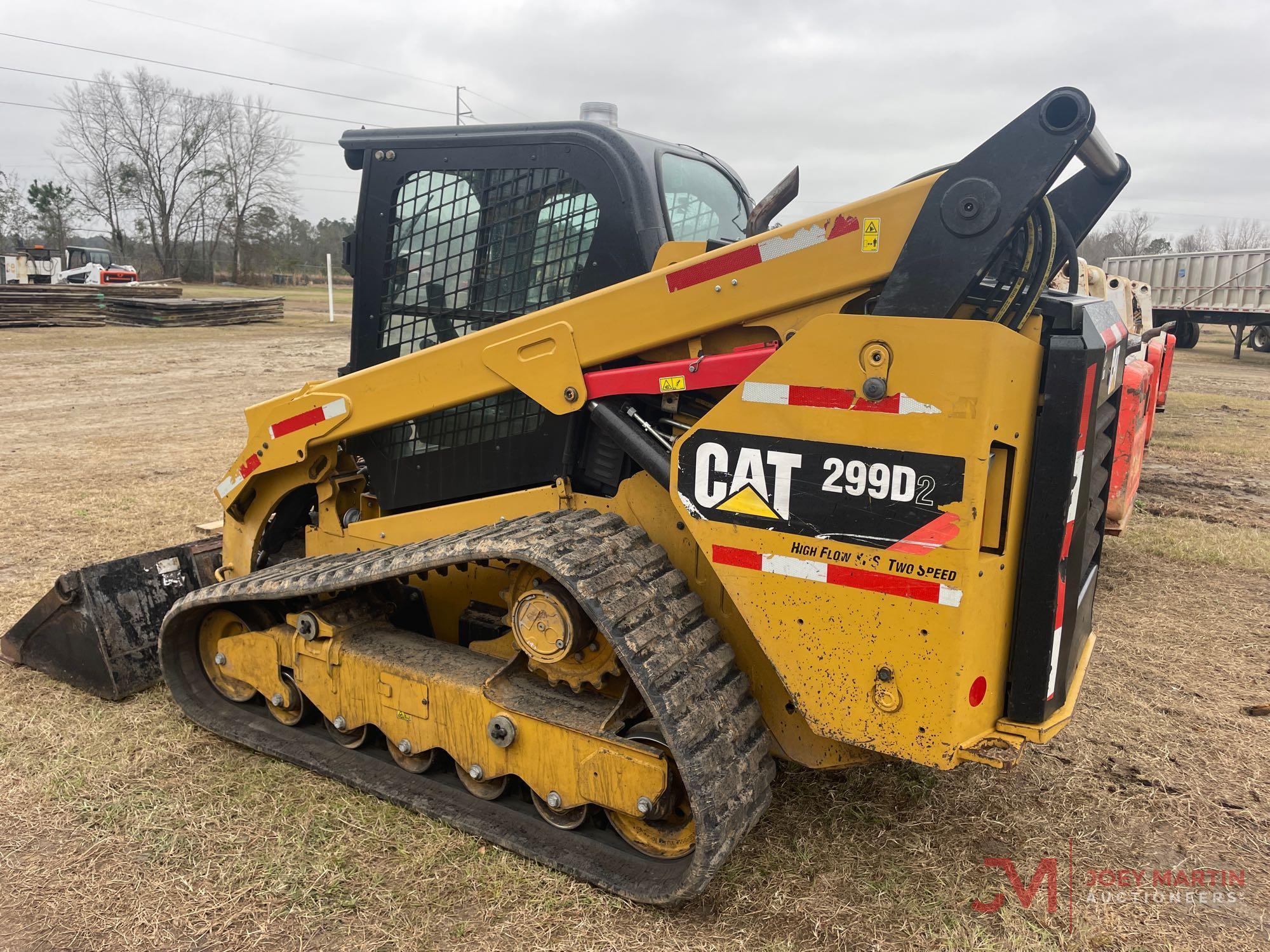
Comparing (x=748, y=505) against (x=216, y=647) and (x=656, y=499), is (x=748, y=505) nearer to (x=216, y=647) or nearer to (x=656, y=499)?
(x=656, y=499)

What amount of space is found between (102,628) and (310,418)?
146 cm

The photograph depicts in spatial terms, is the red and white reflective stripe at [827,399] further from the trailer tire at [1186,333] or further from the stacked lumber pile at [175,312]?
the trailer tire at [1186,333]

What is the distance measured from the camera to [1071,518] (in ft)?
8.23

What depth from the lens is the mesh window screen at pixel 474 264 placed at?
3270 mm

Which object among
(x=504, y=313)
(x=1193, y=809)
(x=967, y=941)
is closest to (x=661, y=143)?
(x=504, y=313)

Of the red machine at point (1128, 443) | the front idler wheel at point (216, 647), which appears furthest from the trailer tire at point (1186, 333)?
the front idler wheel at point (216, 647)

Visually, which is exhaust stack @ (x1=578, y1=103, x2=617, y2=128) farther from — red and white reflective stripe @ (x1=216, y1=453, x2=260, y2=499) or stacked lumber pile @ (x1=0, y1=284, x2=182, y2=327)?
stacked lumber pile @ (x1=0, y1=284, x2=182, y2=327)

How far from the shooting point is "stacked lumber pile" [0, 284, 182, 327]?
21625 mm

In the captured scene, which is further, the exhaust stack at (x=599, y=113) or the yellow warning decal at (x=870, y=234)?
the exhaust stack at (x=599, y=113)

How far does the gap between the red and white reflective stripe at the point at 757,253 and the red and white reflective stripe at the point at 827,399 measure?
0.38 metres

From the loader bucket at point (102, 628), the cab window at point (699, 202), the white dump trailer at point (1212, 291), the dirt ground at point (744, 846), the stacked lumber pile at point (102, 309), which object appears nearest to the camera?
the dirt ground at point (744, 846)

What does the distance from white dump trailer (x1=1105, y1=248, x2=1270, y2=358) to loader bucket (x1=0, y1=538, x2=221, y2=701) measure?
23.8 metres

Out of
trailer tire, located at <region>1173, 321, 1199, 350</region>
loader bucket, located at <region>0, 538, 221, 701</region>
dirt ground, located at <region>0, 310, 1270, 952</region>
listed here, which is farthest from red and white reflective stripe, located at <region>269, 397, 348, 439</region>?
trailer tire, located at <region>1173, 321, 1199, 350</region>

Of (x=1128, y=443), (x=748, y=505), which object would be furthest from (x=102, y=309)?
(x=748, y=505)
